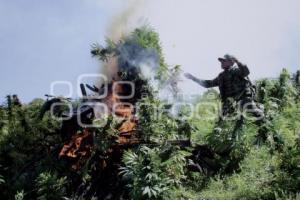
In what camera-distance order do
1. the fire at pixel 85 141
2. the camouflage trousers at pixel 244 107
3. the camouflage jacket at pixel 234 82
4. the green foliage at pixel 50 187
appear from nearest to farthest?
the green foliage at pixel 50 187, the fire at pixel 85 141, the camouflage trousers at pixel 244 107, the camouflage jacket at pixel 234 82

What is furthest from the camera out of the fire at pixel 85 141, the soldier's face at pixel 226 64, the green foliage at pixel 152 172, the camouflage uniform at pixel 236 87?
the soldier's face at pixel 226 64

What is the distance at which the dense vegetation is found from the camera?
31.8 ft

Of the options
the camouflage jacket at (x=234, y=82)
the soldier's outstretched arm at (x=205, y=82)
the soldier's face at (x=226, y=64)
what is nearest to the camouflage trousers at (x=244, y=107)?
the camouflage jacket at (x=234, y=82)

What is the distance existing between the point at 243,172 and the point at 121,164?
8.76 ft

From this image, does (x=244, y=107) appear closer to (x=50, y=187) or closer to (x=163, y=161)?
(x=163, y=161)

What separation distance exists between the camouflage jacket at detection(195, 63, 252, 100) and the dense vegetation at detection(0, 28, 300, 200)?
85 centimetres

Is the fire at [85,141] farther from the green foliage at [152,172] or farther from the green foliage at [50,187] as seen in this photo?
the green foliage at [152,172]

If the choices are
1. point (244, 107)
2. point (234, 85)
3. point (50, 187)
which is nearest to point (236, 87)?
point (234, 85)

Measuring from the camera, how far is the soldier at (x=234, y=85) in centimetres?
1277

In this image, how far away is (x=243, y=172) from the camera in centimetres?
1101

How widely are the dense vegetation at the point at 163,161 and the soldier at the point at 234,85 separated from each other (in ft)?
2.16

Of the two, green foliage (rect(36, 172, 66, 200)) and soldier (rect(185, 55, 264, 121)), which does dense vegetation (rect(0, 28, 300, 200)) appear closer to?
green foliage (rect(36, 172, 66, 200))

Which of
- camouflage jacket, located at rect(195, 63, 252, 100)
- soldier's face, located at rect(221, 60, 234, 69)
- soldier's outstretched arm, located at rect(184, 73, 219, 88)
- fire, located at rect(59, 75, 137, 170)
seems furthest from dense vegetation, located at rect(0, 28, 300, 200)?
soldier's face, located at rect(221, 60, 234, 69)

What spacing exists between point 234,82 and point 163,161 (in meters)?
3.83
